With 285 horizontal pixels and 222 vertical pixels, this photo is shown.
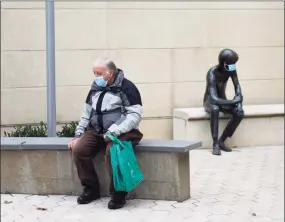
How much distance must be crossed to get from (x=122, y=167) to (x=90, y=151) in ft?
1.44

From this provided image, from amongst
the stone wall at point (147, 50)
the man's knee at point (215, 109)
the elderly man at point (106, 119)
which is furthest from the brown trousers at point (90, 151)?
the stone wall at point (147, 50)

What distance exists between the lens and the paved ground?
5423mm

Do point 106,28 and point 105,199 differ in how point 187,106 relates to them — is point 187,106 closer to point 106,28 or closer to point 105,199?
point 106,28

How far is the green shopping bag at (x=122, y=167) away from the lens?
5.45m

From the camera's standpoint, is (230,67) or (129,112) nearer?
(129,112)

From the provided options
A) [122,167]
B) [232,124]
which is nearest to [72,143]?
[122,167]

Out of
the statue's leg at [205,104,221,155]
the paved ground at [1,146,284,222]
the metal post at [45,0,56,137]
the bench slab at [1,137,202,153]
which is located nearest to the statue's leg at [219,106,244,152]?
the statue's leg at [205,104,221,155]

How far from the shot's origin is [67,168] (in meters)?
6.11

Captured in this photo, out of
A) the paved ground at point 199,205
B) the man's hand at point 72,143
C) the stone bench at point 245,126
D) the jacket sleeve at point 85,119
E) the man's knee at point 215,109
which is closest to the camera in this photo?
the paved ground at point 199,205

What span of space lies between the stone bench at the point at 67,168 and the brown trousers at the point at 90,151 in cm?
20

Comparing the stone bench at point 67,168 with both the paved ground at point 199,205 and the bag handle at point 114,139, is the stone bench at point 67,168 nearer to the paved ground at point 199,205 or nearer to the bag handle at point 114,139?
the paved ground at point 199,205

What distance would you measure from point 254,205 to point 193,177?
1.40m

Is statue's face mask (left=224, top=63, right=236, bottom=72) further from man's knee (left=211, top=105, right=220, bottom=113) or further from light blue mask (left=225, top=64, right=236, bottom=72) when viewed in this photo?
man's knee (left=211, top=105, right=220, bottom=113)

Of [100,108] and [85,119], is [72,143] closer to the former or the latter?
[85,119]
